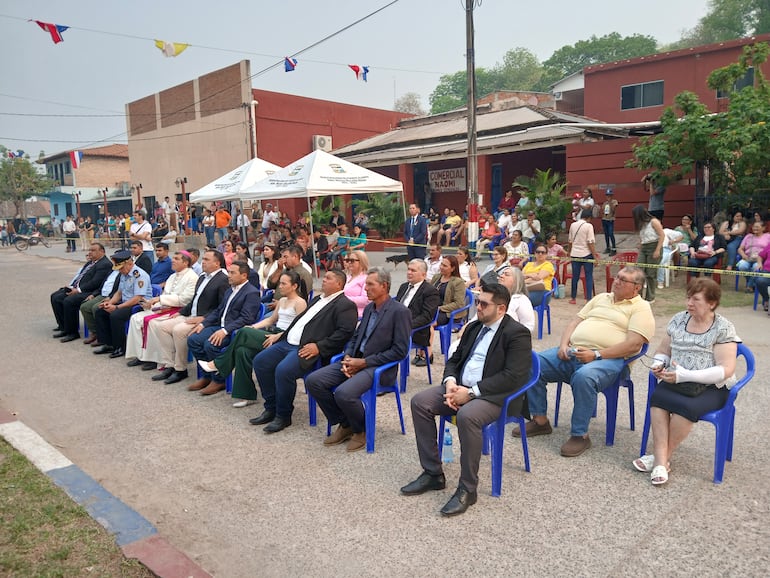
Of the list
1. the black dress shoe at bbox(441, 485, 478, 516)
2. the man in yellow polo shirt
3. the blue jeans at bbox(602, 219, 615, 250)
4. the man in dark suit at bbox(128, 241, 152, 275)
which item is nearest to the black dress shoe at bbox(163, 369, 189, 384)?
the man in dark suit at bbox(128, 241, 152, 275)

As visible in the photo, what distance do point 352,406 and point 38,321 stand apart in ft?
26.2

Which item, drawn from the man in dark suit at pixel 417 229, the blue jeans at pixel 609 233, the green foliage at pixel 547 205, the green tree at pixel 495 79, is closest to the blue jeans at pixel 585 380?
the man in dark suit at pixel 417 229

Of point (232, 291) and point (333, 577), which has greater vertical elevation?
point (232, 291)

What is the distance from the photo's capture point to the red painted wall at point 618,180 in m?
13.8

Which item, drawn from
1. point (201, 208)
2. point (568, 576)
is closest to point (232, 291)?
point (568, 576)

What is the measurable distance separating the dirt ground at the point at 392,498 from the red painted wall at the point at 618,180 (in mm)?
8981

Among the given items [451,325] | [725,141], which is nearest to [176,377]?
[451,325]

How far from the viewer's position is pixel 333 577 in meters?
3.03

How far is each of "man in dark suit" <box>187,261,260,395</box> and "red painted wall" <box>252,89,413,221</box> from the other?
18239 millimetres

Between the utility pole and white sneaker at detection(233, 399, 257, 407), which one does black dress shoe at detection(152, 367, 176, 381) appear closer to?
white sneaker at detection(233, 399, 257, 407)

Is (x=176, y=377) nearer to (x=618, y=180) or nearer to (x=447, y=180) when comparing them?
(x=618, y=180)

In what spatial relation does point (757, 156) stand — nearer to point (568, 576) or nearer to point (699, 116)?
point (699, 116)

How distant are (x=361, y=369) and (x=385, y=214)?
14.0m

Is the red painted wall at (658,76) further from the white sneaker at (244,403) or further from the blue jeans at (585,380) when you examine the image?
the white sneaker at (244,403)
